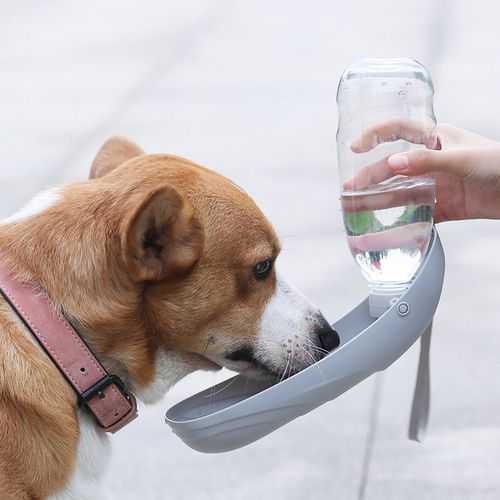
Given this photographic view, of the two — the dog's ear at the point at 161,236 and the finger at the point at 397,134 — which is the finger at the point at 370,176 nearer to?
the finger at the point at 397,134

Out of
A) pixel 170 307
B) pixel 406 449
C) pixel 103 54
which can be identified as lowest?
pixel 406 449

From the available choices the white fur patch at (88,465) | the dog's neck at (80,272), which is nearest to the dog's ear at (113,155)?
the dog's neck at (80,272)

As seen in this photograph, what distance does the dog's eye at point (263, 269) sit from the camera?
199 cm

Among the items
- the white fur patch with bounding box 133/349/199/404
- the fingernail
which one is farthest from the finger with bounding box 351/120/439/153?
the white fur patch with bounding box 133/349/199/404

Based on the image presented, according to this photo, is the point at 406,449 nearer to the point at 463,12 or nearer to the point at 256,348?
the point at 256,348

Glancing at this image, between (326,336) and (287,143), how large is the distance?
7.84 ft

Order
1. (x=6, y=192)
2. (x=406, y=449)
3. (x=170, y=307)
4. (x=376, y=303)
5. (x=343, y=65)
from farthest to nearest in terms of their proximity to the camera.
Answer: (x=343, y=65) < (x=6, y=192) < (x=406, y=449) < (x=376, y=303) < (x=170, y=307)

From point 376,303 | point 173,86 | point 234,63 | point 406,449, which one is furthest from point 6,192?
point 376,303

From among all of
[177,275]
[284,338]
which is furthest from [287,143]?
[177,275]

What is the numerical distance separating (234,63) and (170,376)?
123 inches

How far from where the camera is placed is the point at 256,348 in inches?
78.7

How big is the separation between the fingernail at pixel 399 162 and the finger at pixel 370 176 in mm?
120

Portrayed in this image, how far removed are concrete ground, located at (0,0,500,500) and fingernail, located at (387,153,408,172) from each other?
115cm

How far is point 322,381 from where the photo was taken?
1.98 metres
